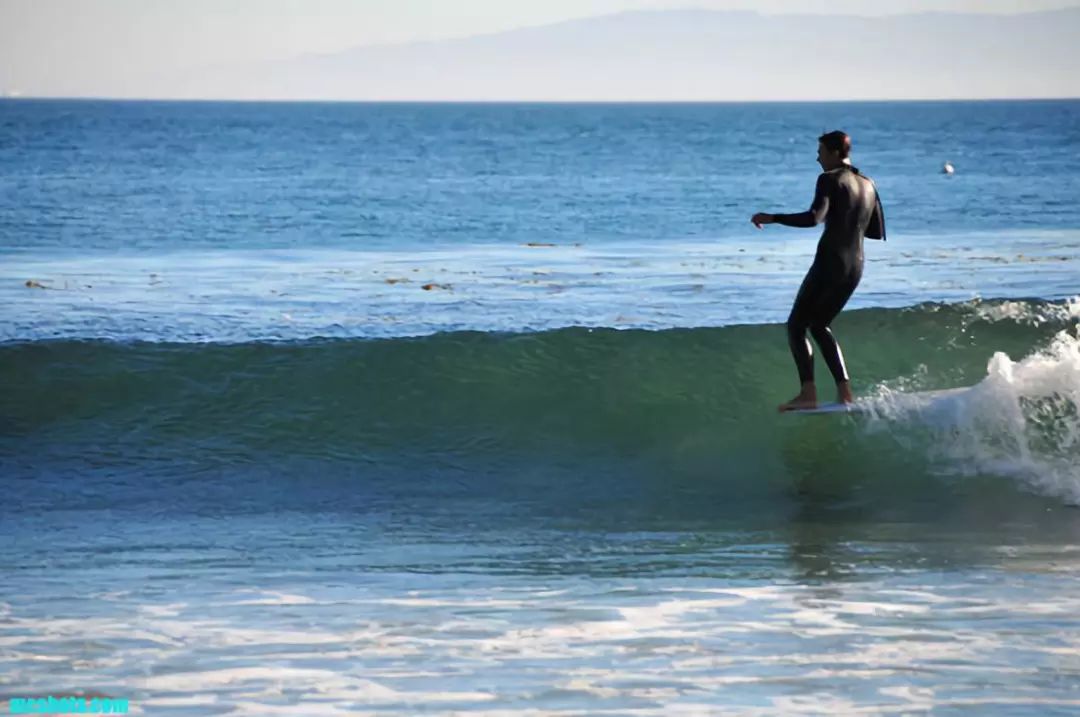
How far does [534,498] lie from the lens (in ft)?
28.3

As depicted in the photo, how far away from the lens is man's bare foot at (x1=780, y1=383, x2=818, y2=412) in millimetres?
8586

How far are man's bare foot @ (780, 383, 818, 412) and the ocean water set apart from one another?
0.48 m

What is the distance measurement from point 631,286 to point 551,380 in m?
8.15

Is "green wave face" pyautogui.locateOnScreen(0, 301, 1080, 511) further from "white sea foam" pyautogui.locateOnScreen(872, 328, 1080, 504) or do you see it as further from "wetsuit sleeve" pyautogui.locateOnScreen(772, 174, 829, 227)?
"wetsuit sleeve" pyautogui.locateOnScreen(772, 174, 829, 227)

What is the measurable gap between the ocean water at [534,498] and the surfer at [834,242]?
88 centimetres

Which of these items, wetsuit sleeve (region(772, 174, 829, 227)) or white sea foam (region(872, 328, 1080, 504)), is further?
white sea foam (region(872, 328, 1080, 504))

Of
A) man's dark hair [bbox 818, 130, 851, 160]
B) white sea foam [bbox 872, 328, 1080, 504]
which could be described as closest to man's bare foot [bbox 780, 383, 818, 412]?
white sea foam [bbox 872, 328, 1080, 504]

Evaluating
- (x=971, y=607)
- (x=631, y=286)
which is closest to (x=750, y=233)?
(x=631, y=286)

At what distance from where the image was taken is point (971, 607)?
6.03 m

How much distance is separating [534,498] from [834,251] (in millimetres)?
2087

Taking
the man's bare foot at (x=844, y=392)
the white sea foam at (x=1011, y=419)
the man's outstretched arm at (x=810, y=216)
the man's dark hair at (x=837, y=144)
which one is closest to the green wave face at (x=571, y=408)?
the white sea foam at (x=1011, y=419)

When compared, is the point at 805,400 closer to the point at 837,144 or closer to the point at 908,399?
the point at 908,399

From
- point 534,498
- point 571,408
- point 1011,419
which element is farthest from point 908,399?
point 534,498

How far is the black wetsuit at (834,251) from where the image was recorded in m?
7.97
